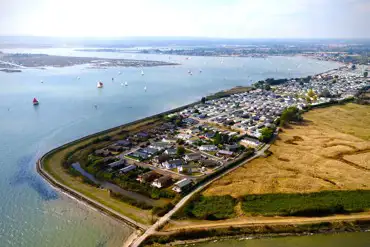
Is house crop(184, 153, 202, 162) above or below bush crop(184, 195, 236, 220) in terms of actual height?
above

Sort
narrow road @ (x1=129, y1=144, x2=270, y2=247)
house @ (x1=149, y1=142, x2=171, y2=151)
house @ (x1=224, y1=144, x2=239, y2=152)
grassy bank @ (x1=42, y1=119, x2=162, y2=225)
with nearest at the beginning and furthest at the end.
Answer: narrow road @ (x1=129, y1=144, x2=270, y2=247) → grassy bank @ (x1=42, y1=119, x2=162, y2=225) → house @ (x1=224, y1=144, x2=239, y2=152) → house @ (x1=149, y1=142, x2=171, y2=151)

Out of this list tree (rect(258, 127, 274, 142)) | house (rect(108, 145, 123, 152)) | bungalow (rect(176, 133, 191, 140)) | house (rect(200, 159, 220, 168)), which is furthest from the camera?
bungalow (rect(176, 133, 191, 140))

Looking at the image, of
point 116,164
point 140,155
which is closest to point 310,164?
point 140,155

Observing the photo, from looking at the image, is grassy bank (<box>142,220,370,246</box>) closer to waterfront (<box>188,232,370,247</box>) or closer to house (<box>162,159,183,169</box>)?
waterfront (<box>188,232,370,247</box>)

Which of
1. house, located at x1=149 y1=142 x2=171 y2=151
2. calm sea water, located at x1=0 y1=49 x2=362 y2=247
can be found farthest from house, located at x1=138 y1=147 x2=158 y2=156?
calm sea water, located at x1=0 y1=49 x2=362 y2=247

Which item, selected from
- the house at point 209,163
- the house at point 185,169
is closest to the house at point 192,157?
the house at point 209,163
